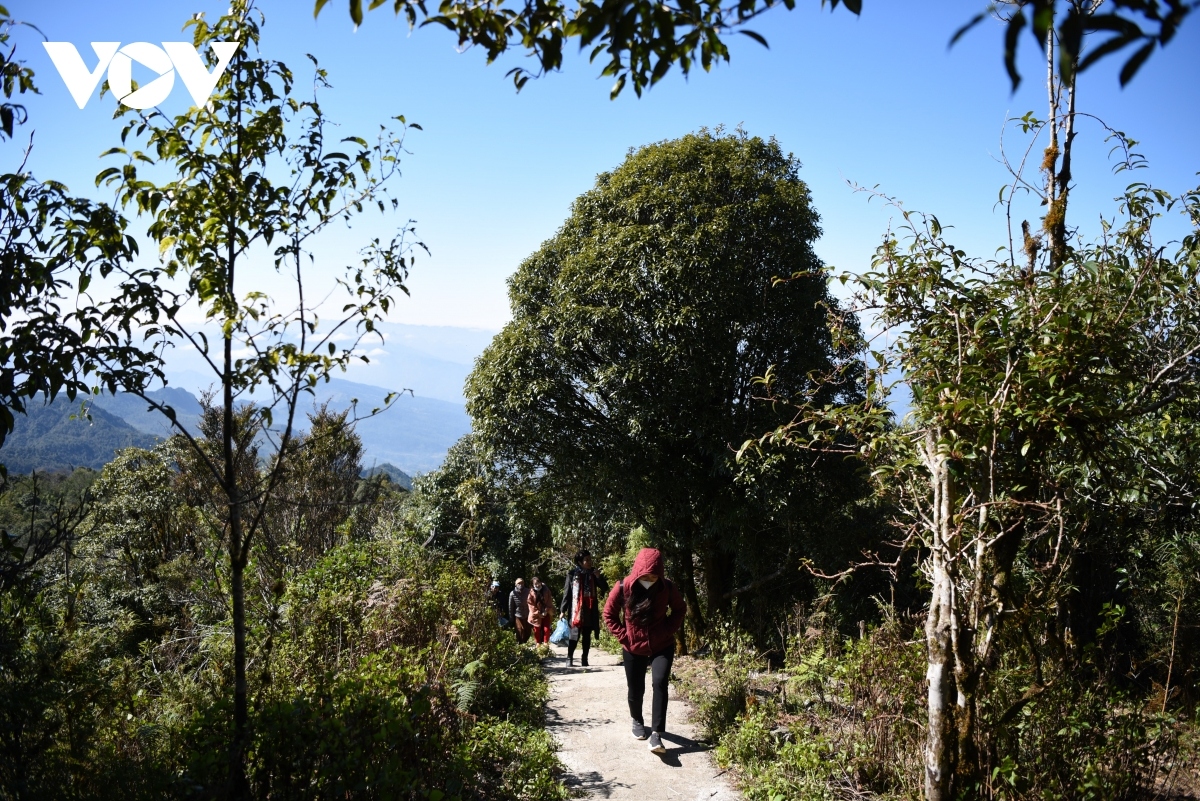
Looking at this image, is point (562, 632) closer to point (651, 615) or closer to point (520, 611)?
point (520, 611)

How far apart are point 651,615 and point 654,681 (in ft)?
1.68

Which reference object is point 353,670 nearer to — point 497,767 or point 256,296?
point 497,767

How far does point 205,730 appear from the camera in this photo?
382 centimetres

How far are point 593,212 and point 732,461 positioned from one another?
14.6ft

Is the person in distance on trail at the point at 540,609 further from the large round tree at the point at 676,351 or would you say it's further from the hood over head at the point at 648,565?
the hood over head at the point at 648,565

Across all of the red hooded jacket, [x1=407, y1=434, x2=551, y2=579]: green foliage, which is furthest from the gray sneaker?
[x1=407, y1=434, x2=551, y2=579]: green foliage

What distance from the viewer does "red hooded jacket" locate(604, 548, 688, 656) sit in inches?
240

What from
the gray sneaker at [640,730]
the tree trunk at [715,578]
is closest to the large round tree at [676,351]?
the tree trunk at [715,578]

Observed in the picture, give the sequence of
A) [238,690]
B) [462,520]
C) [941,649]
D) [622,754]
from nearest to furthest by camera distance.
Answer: [238,690], [941,649], [622,754], [462,520]

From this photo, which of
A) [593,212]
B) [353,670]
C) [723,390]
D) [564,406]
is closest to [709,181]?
[593,212]

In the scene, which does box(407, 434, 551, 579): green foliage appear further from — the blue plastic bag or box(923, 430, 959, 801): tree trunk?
box(923, 430, 959, 801): tree trunk

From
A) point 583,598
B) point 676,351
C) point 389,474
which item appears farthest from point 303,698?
point 389,474

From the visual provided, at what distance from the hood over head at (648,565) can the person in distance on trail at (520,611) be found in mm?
5876

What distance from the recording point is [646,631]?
6.09 metres
